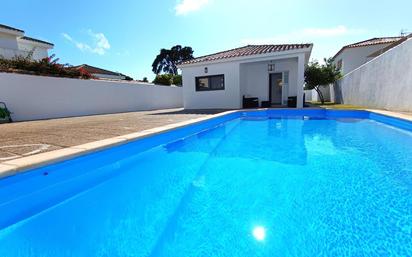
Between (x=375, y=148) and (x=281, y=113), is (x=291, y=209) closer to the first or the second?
(x=375, y=148)

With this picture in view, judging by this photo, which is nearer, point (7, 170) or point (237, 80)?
point (7, 170)

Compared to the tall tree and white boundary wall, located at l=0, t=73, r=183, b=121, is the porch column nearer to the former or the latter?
white boundary wall, located at l=0, t=73, r=183, b=121

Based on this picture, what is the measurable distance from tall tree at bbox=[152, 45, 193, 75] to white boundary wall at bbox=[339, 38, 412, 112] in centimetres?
3436

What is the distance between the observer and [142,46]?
21.3 meters

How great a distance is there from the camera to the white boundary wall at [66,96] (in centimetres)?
868

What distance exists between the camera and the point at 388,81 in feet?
27.9

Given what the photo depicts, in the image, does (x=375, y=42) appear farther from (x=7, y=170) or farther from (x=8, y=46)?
(x=8, y=46)

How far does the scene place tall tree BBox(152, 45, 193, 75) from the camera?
138 ft

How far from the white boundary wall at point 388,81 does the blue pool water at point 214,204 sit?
4.48 metres

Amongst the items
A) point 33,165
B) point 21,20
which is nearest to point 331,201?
point 33,165

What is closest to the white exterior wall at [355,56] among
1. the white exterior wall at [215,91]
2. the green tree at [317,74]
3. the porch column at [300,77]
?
the green tree at [317,74]

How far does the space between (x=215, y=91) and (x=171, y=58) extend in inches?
A: 1294

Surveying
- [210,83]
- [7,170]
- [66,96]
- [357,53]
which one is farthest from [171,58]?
[7,170]

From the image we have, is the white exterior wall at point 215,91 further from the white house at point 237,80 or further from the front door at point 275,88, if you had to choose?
the front door at point 275,88
